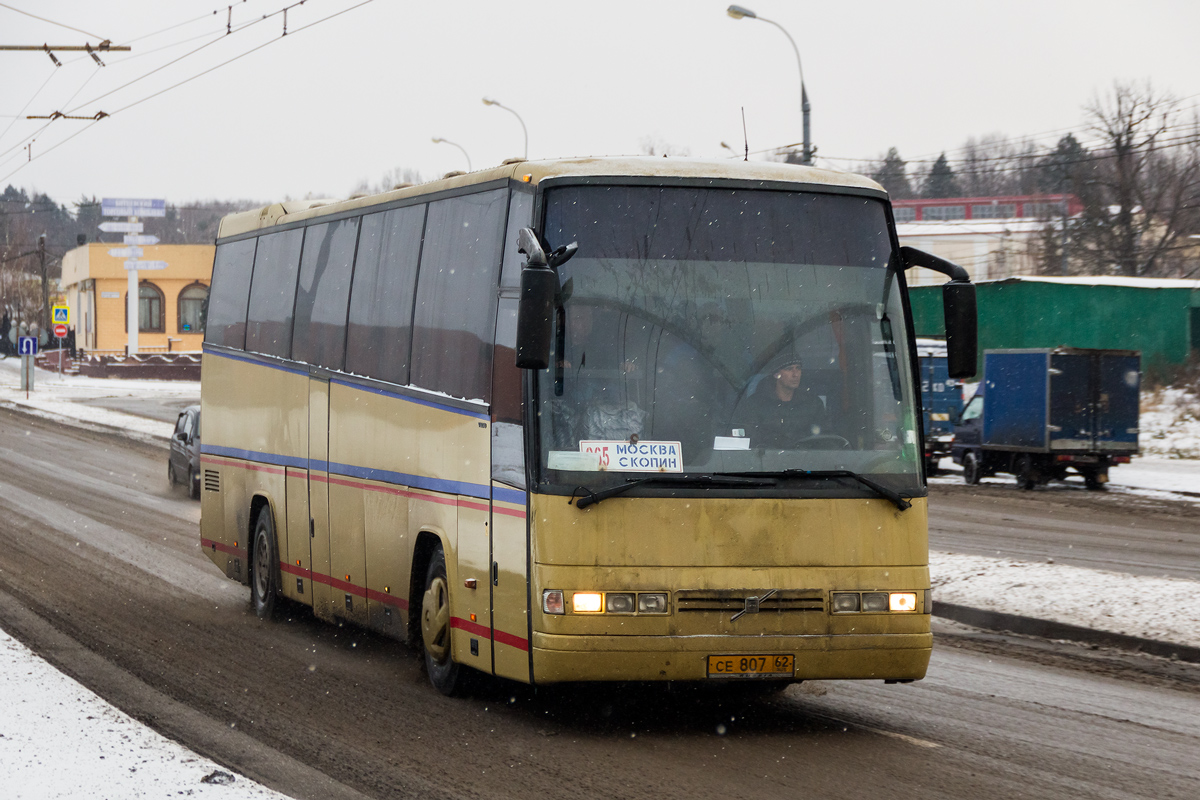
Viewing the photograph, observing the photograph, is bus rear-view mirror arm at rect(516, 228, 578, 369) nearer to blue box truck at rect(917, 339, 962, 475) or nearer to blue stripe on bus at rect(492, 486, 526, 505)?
blue stripe on bus at rect(492, 486, 526, 505)

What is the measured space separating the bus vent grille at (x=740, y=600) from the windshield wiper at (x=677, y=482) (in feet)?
1.75

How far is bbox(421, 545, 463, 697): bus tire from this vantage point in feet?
29.3

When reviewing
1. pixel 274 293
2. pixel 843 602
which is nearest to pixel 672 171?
pixel 843 602

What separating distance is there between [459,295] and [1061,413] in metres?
21.9

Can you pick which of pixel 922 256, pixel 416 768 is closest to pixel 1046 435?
pixel 922 256

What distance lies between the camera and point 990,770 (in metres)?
6.96

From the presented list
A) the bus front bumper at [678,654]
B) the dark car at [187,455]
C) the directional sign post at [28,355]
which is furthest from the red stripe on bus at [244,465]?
the directional sign post at [28,355]

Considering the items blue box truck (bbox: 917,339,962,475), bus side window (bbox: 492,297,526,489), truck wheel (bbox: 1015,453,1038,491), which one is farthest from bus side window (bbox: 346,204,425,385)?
blue box truck (bbox: 917,339,962,475)

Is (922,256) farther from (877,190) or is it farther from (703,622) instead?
(703,622)

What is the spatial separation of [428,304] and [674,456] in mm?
2465

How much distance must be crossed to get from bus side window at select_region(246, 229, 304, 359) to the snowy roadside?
437cm

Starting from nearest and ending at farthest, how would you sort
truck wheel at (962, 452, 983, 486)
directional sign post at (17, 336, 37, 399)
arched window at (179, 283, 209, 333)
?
1. truck wheel at (962, 452, 983, 486)
2. directional sign post at (17, 336, 37, 399)
3. arched window at (179, 283, 209, 333)

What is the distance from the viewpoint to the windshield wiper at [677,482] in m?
7.52

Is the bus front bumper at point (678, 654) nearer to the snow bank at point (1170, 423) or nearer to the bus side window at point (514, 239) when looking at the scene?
the bus side window at point (514, 239)
